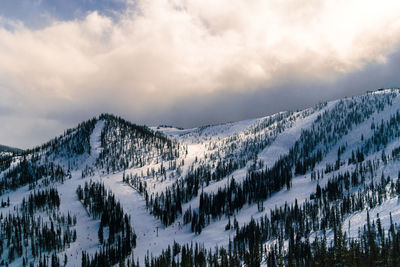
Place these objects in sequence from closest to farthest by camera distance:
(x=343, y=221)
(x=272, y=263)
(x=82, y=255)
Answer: (x=272, y=263), (x=343, y=221), (x=82, y=255)

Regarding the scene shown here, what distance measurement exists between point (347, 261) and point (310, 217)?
95.2 metres

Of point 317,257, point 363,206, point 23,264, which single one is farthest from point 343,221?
point 23,264

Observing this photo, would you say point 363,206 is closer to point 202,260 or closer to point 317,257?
point 317,257

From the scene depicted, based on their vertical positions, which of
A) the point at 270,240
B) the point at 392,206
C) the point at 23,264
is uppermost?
the point at 392,206

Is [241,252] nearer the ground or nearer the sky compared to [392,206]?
nearer the ground

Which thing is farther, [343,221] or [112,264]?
[112,264]

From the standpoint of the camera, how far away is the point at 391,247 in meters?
→ 117

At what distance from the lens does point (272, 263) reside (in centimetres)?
12581

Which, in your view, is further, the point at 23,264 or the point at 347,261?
the point at 23,264

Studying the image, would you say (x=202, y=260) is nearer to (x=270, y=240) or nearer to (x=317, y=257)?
(x=270, y=240)

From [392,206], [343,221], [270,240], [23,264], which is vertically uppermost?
[392,206]

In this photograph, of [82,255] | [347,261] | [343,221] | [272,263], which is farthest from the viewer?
[82,255]

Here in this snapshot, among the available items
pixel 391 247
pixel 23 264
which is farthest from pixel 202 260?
pixel 23 264

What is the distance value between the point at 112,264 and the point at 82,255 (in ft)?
82.3
